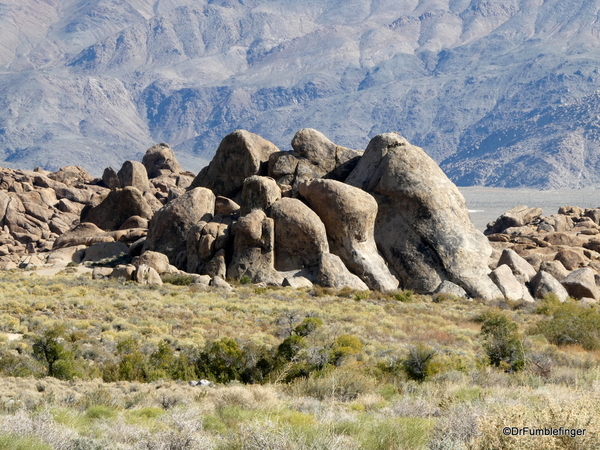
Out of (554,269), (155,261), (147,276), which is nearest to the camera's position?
(147,276)

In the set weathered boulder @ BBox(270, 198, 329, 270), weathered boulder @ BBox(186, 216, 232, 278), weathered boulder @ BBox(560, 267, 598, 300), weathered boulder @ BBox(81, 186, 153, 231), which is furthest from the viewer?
weathered boulder @ BBox(81, 186, 153, 231)

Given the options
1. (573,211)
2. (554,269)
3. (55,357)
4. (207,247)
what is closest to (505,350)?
(55,357)

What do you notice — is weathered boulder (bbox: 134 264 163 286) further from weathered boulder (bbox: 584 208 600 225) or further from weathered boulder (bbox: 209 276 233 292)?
weathered boulder (bbox: 584 208 600 225)

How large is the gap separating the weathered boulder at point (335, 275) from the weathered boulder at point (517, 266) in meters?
9.67

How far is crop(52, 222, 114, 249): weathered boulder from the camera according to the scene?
50438 millimetres

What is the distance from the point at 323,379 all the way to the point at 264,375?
10.4 feet

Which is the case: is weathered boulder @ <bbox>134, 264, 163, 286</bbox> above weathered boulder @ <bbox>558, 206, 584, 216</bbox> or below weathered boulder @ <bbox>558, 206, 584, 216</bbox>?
above

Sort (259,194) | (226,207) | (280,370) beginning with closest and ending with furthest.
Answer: (280,370) < (259,194) < (226,207)

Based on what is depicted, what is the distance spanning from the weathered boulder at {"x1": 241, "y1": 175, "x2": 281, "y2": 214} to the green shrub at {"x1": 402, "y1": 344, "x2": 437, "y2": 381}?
71.8ft

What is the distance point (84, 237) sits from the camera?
5156 cm

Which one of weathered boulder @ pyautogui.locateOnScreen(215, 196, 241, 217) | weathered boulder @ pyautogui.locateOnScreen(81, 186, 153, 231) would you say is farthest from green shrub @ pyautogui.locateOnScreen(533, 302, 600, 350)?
weathered boulder @ pyautogui.locateOnScreen(81, 186, 153, 231)

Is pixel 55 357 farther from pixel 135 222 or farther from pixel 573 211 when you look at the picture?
pixel 573 211

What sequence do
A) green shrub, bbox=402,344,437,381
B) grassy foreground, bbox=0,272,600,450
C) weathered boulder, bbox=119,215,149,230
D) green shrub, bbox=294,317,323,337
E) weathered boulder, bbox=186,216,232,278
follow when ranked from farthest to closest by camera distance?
weathered boulder, bbox=119,215,149,230, weathered boulder, bbox=186,216,232,278, green shrub, bbox=294,317,323,337, green shrub, bbox=402,344,437,381, grassy foreground, bbox=0,272,600,450

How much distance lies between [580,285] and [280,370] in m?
28.1
